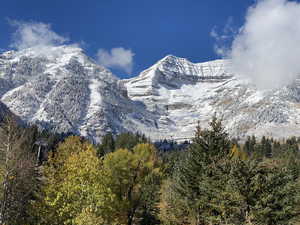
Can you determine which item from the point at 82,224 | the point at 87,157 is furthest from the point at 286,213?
Result: the point at 87,157

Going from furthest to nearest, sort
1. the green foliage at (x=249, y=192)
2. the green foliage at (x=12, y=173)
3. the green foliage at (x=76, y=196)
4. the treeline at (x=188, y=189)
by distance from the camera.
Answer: the green foliage at (x=12, y=173)
the green foliage at (x=76, y=196)
the treeline at (x=188, y=189)
the green foliage at (x=249, y=192)

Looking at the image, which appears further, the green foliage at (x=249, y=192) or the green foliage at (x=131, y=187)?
the green foliage at (x=131, y=187)

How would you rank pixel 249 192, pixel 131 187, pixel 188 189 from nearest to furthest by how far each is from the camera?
pixel 249 192 → pixel 188 189 → pixel 131 187

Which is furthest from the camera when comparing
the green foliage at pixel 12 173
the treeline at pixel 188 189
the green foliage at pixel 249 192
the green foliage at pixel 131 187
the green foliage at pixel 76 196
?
the green foliage at pixel 131 187

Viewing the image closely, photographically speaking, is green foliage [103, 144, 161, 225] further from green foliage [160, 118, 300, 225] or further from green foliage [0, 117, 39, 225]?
green foliage [160, 118, 300, 225]

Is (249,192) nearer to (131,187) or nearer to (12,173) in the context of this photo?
(12,173)

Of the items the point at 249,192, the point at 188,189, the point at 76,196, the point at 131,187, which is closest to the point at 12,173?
the point at 76,196

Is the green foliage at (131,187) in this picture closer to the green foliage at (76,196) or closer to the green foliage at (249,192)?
the green foliage at (76,196)

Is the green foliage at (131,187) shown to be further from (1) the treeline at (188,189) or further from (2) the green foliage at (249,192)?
(2) the green foliage at (249,192)

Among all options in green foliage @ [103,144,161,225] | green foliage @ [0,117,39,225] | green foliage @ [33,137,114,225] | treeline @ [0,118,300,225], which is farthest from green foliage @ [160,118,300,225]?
green foliage @ [103,144,161,225]

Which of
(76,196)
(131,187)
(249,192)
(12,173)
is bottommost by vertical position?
(76,196)

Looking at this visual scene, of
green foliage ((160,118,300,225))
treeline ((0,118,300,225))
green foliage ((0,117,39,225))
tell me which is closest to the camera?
green foliage ((160,118,300,225))

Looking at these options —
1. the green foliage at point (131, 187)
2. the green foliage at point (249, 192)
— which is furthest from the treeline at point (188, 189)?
the green foliage at point (131, 187)

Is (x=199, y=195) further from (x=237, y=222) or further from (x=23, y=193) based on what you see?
(x=23, y=193)
